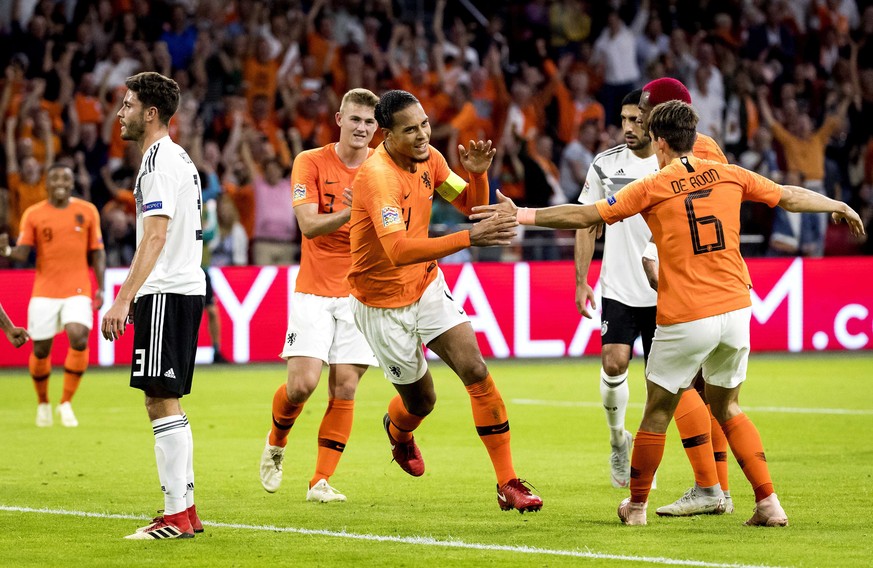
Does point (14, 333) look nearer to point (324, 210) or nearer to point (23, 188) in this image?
point (324, 210)

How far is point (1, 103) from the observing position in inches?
771

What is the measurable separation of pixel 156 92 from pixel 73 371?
6839 mm

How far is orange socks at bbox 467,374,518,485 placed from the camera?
26.0 ft

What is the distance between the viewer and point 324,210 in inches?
355

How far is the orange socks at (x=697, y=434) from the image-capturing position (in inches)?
313

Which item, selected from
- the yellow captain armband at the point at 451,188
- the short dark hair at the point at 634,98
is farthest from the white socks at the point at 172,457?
the short dark hair at the point at 634,98

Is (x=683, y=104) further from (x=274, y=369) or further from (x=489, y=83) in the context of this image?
(x=489, y=83)

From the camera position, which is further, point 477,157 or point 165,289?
point 477,157

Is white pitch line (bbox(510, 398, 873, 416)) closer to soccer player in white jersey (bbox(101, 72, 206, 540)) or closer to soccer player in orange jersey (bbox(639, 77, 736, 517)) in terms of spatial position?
soccer player in orange jersey (bbox(639, 77, 736, 517))

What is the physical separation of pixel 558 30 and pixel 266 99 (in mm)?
6105

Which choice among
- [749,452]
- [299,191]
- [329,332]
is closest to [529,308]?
[329,332]

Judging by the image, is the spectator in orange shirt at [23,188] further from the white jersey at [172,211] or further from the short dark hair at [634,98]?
the white jersey at [172,211]

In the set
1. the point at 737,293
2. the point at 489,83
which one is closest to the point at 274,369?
the point at 489,83

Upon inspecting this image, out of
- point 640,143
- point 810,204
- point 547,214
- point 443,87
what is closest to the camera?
point 547,214
